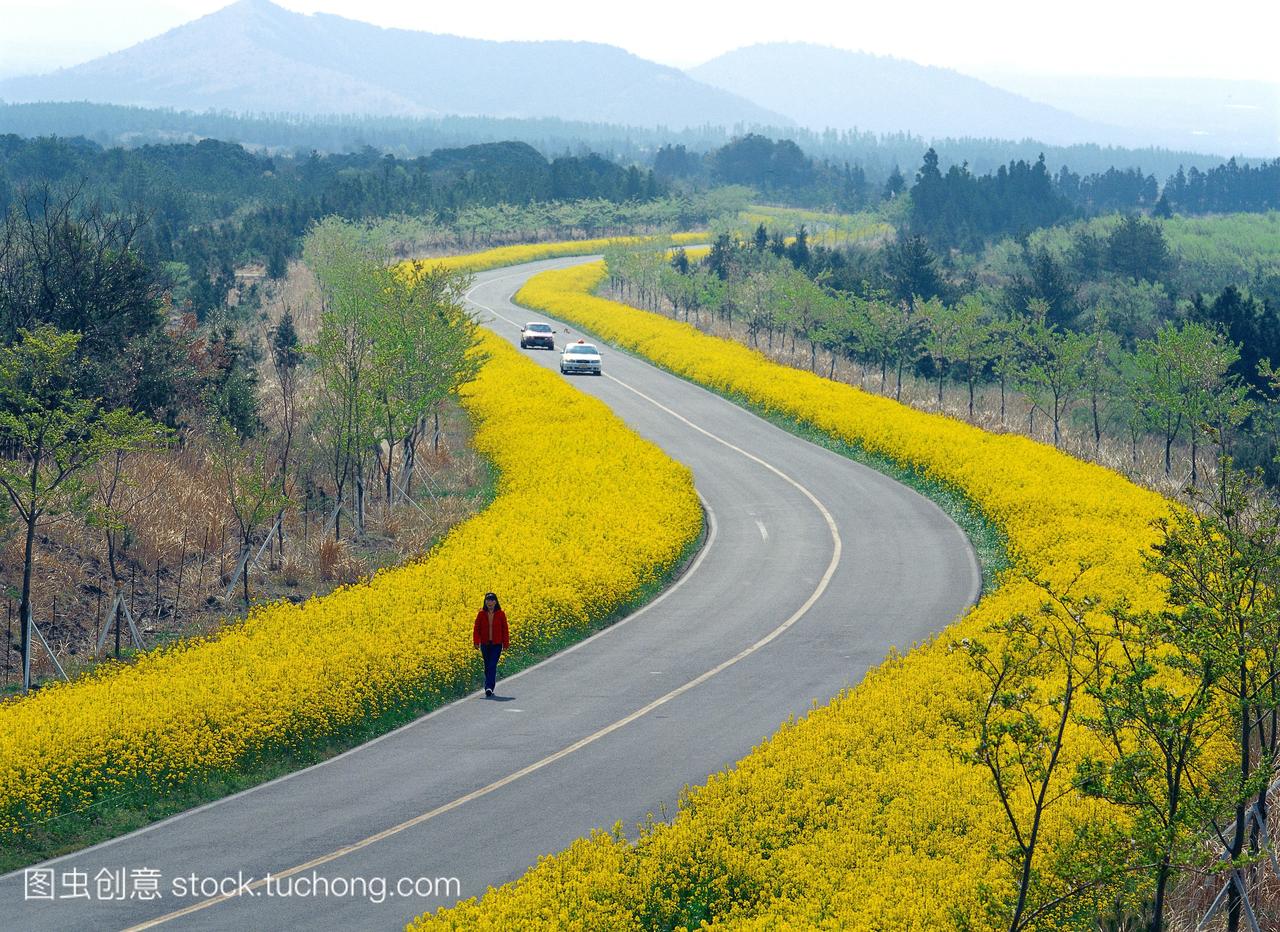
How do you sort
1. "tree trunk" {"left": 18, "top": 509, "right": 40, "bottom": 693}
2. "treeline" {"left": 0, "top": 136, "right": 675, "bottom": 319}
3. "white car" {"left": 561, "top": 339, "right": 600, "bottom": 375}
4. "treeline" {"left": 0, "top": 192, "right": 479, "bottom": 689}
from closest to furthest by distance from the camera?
"tree trunk" {"left": 18, "top": 509, "right": 40, "bottom": 693} < "treeline" {"left": 0, "top": 192, "right": 479, "bottom": 689} < "white car" {"left": 561, "top": 339, "right": 600, "bottom": 375} < "treeline" {"left": 0, "top": 136, "right": 675, "bottom": 319}

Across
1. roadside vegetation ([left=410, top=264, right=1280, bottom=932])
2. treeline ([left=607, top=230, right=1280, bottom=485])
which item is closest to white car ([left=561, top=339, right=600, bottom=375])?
treeline ([left=607, top=230, right=1280, bottom=485])

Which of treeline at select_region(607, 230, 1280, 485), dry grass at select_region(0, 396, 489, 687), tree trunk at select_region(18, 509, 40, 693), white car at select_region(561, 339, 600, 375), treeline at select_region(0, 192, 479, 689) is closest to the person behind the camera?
tree trunk at select_region(18, 509, 40, 693)

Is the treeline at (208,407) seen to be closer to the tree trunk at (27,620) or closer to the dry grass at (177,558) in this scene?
the dry grass at (177,558)

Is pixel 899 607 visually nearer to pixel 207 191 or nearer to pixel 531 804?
pixel 531 804

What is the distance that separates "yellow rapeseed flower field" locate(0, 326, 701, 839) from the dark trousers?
2.35 feet

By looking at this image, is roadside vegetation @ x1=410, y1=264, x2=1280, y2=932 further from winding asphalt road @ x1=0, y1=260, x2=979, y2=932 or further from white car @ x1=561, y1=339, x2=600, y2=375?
white car @ x1=561, y1=339, x2=600, y2=375

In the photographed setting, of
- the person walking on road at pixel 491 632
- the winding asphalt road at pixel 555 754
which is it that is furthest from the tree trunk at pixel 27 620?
the person walking on road at pixel 491 632

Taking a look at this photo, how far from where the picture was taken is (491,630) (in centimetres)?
1983

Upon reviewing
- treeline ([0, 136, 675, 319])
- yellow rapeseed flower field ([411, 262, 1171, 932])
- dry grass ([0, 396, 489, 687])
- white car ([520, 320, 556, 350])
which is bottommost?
dry grass ([0, 396, 489, 687])

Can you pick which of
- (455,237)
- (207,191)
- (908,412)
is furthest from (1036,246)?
(207,191)

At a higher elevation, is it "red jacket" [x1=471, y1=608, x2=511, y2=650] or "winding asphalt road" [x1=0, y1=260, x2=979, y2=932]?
"red jacket" [x1=471, y1=608, x2=511, y2=650]

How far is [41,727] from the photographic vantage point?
647 inches

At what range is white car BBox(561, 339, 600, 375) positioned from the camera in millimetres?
54594

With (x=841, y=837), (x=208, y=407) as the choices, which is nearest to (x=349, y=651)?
(x=841, y=837)
